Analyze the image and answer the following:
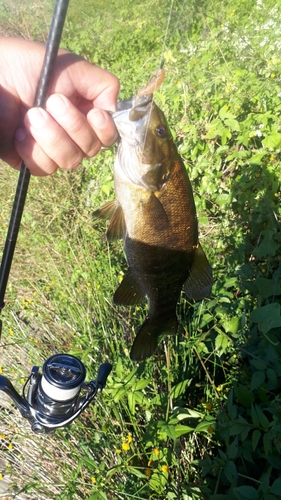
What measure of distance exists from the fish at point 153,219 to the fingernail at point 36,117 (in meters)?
0.27

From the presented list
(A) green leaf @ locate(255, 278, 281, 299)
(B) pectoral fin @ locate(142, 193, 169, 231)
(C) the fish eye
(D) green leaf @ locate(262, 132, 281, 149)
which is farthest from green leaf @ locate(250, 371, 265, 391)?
(D) green leaf @ locate(262, 132, 281, 149)

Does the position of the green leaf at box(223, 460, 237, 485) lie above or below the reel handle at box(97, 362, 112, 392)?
below

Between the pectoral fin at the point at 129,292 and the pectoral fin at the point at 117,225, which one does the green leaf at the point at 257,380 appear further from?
the pectoral fin at the point at 117,225

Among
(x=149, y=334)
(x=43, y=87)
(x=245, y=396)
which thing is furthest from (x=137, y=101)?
(x=245, y=396)

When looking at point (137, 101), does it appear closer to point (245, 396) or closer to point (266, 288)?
point (266, 288)

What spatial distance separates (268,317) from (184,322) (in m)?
0.98

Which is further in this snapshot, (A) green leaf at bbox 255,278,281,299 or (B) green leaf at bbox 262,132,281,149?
(B) green leaf at bbox 262,132,281,149

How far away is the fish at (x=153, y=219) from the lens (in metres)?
1.47

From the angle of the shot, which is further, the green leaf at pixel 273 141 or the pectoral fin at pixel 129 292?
the green leaf at pixel 273 141

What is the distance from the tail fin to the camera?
64.7 inches

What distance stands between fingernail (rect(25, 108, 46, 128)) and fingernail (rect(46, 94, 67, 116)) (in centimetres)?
4

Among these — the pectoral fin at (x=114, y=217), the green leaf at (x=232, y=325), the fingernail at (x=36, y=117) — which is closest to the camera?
the fingernail at (x=36, y=117)

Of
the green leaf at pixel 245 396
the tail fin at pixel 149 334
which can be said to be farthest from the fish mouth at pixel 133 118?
the green leaf at pixel 245 396

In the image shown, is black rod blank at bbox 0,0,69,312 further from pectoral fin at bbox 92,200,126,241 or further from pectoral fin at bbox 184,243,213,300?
pectoral fin at bbox 184,243,213,300
